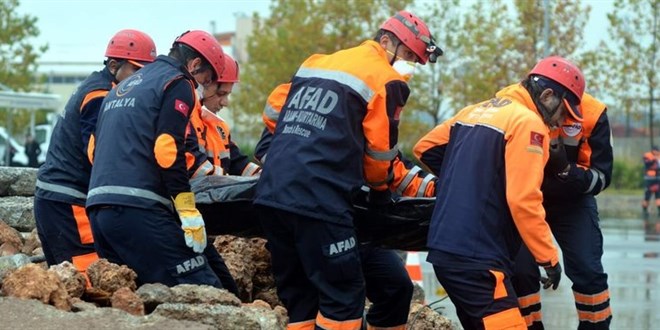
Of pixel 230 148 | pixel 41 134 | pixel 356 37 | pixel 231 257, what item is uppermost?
pixel 230 148

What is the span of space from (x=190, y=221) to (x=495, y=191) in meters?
1.40

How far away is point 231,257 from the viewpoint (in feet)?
24.2

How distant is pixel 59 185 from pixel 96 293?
46.8 inches

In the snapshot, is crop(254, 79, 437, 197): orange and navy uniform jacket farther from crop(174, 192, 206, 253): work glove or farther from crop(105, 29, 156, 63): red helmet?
crop(105, 29, 156, 63): red helmet

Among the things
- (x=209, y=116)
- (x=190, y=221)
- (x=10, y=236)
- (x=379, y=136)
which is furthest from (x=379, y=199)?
(x=10, y=236)

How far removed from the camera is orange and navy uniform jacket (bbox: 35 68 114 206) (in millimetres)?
6910

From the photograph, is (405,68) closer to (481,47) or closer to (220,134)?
(220,134)

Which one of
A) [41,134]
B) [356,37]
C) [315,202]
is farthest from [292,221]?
[41,134]

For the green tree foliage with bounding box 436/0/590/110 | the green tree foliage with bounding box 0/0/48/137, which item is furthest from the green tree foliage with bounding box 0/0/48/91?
the green tree foliage with bounding box 436/0/590/110

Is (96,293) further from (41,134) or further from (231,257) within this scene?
(41,134)

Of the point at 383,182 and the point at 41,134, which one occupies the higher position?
the point at 383,182

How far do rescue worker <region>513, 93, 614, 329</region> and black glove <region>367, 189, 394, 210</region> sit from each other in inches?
54.8

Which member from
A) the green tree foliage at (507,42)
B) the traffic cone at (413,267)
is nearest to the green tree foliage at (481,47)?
the green tree foliage at (507,42)

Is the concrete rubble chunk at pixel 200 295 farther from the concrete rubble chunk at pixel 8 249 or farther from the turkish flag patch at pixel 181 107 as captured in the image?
the concrete rubble chunk at pixel 8 249
